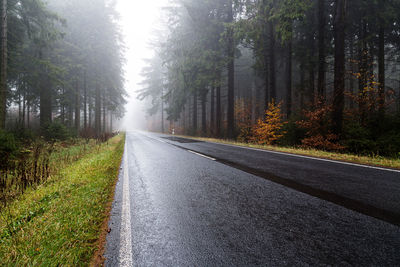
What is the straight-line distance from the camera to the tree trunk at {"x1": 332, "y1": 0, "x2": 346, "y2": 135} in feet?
31.3

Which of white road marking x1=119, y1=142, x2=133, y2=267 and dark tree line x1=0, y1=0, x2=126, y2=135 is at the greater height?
dark tree line x1=0, y1=0, x2=126, y2=135

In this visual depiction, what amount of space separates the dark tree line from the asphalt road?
1059cm

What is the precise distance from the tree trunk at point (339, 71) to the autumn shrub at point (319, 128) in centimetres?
32

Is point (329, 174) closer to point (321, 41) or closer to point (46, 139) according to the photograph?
point (321, 41)

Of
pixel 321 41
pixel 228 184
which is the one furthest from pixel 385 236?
pixel 321 41

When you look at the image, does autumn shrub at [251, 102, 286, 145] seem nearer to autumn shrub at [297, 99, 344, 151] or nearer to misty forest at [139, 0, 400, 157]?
misty forest at [139, 0, 400, 157]

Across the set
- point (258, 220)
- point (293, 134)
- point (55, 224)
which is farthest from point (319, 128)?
point (55, 224)

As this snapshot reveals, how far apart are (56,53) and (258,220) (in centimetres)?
2181

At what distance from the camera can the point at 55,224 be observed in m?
2.61

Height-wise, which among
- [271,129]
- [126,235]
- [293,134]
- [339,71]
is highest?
[339,71]

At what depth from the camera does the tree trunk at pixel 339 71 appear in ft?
31.3

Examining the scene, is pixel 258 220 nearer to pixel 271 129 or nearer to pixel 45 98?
pixel 271 129

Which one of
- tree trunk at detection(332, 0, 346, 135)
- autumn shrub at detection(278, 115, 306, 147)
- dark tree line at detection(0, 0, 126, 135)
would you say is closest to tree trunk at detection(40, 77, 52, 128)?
dark tree line at detection(0, 0, 126, 135)

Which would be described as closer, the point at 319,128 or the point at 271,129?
the point at 319,128
